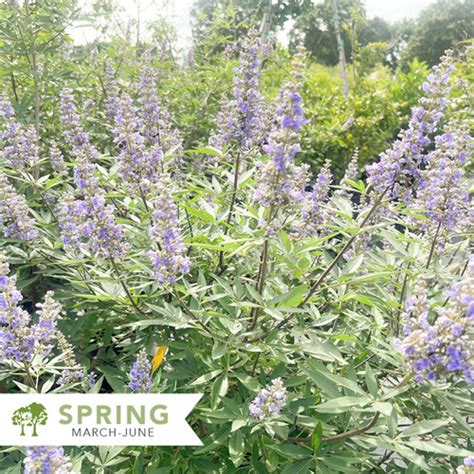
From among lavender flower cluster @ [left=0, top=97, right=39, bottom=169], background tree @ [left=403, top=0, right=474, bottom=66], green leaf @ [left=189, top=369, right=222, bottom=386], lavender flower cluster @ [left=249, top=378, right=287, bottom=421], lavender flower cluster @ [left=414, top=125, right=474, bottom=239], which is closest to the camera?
lavender flower cluster @ [left=249, top=378, right=287, bottom=421]

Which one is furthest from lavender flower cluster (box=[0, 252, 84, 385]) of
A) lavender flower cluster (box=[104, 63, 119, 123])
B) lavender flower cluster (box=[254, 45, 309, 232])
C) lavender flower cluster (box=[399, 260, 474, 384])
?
lavender flower cluster (box=[104, 63, 119, 123])

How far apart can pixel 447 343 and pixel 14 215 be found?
9.60 ft

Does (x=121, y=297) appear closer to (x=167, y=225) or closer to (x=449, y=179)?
(x=167, y=225)

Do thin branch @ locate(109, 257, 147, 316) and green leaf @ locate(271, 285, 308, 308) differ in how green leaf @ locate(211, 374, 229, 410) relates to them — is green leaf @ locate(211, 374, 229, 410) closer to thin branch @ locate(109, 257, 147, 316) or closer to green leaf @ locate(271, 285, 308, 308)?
green leaf @ locate(271, 285, 308, 308)

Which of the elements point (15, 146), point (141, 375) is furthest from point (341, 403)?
point (15, 146)

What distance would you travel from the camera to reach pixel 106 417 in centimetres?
296

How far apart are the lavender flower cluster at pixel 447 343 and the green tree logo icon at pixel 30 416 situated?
1.87 m

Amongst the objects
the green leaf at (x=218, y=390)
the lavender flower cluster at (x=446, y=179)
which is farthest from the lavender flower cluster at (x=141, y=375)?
the lavender flower cluster at (x=446, y=179)

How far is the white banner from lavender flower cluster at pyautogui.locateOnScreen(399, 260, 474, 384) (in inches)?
48.5

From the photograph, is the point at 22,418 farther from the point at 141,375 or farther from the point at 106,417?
the point at 141,375

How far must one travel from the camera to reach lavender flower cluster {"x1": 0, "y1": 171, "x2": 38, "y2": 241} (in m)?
3.62

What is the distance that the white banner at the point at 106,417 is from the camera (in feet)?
9.21

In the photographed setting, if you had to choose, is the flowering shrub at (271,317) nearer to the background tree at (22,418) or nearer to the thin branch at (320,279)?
the thin branch at (320,279)

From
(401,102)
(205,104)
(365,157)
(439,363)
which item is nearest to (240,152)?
(439,363)
